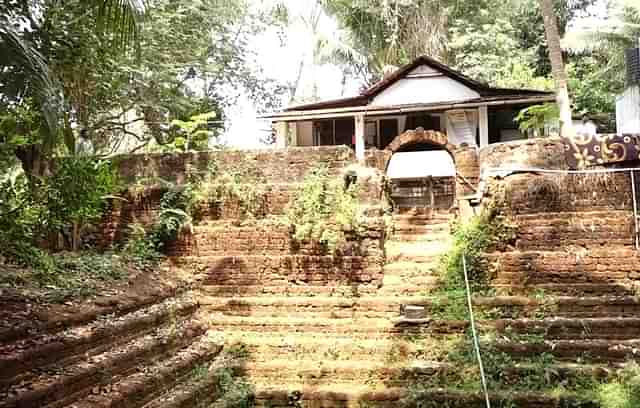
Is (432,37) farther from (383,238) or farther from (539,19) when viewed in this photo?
Answer: (383,238)

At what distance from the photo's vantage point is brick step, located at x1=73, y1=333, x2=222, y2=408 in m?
5.07

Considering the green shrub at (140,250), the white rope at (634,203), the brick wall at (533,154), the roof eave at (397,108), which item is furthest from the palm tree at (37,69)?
the roof eave at (397,108)

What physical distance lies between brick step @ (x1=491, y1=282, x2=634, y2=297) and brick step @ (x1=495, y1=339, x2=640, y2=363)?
2.65ft

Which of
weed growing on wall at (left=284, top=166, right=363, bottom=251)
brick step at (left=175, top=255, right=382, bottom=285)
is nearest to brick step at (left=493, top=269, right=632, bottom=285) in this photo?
brick step at (left=175, top=255, right=382, bottom=285)

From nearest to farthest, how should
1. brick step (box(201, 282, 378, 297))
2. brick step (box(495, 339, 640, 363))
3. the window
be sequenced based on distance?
brick step (box(495, 339, 640, 363)) → brick step (box(201, 282, 378, 297)) → the window

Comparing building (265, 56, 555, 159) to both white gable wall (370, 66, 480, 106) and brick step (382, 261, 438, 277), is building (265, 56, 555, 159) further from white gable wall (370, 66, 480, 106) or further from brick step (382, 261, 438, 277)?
brick step (382, 261, 438, 277)

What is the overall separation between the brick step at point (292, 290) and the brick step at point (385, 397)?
1583 millimetres

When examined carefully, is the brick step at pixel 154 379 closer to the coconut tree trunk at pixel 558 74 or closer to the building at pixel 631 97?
the coconut tree trunk at pixel 558 74


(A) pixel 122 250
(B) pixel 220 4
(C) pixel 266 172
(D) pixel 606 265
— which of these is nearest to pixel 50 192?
(A) pixel 122 250

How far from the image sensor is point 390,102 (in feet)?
46.2

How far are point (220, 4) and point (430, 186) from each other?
793cm

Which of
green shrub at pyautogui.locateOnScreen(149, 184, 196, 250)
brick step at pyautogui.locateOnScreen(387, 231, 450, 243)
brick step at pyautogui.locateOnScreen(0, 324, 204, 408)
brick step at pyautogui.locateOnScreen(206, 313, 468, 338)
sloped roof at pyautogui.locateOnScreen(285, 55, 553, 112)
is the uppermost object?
sloped roof at pyautogui.locateOnScreen(285, 55, 553, 112)

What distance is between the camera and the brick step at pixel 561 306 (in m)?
6.79

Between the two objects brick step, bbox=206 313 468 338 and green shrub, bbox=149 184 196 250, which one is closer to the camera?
brick step, bbox=206 313 468 338
